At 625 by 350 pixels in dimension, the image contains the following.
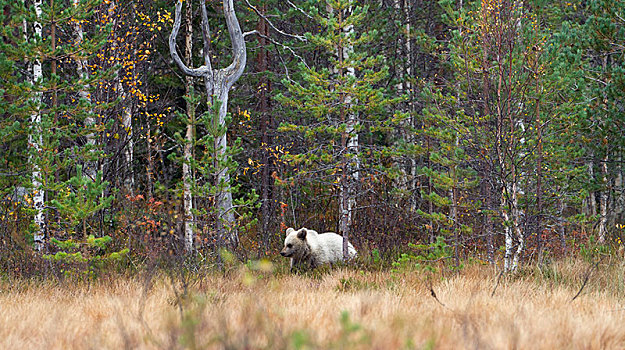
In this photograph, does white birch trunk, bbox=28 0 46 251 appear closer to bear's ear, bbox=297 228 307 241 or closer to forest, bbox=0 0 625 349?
forest, bbox=0 0 625 349

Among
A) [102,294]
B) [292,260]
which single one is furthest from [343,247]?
[102,294]

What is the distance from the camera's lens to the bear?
9680 millimetres

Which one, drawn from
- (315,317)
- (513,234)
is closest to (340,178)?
(513,234)

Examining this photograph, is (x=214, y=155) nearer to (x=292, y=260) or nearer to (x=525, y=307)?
(x=292, y=260)

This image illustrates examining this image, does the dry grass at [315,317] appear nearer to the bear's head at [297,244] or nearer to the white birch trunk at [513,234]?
the white birch trunk at [513,234]

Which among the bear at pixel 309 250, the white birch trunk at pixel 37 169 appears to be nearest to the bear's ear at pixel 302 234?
the bear at pixel 309 250

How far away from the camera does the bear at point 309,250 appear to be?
9.68 metres

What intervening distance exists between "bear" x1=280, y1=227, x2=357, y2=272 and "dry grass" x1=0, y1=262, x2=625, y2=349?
6.61 feet

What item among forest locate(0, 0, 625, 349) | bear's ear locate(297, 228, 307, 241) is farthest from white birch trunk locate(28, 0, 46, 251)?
bear's ear locate(297, 228, 307, 241)

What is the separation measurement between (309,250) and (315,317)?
4.88m

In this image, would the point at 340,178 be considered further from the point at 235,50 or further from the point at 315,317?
the point at 315,317

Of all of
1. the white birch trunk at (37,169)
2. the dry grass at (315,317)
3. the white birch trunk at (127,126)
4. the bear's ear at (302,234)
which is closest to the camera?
the dry grass at (315,317)

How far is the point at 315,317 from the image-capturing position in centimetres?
491

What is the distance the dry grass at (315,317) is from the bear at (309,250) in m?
2.01
